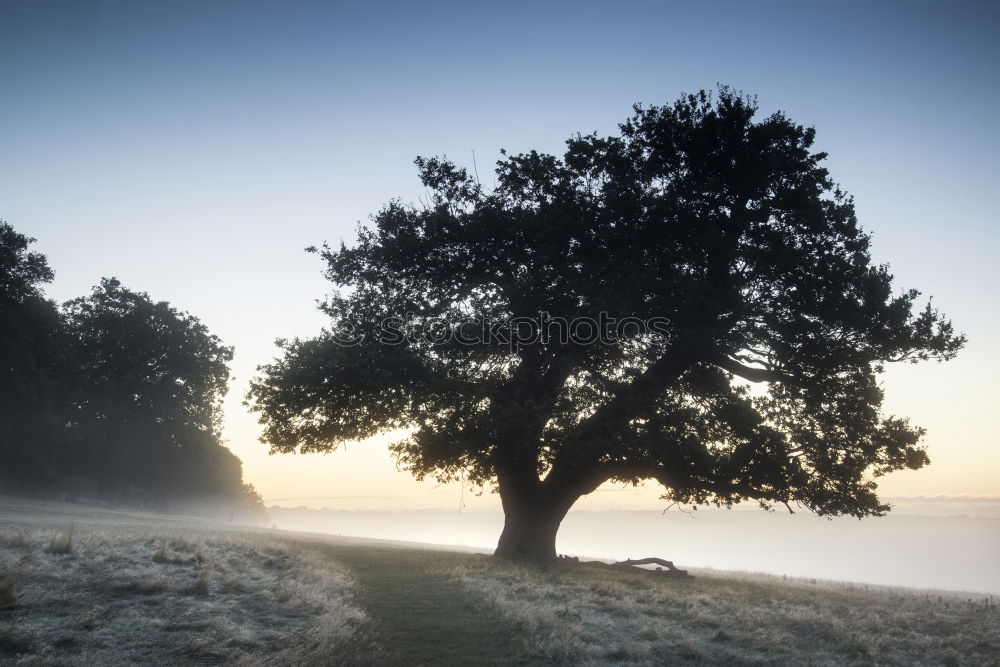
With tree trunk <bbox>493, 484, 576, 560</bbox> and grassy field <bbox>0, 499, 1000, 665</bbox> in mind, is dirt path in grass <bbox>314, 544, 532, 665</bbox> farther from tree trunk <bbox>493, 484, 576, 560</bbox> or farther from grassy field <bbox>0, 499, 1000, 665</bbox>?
tree trunk <bbox>493, 484, 576, 560</bbox>

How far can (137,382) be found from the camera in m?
50.0

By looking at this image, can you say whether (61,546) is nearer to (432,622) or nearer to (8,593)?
(8,593)

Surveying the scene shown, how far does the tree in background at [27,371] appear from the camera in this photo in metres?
39.7

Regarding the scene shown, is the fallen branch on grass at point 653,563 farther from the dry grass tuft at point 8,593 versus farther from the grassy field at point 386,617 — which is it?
the dry grass tuft at point 8,593

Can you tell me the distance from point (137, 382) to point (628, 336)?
46.5 meters

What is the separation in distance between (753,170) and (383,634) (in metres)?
17.9

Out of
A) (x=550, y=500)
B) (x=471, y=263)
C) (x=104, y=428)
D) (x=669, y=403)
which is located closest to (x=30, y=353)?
(x=104, y=428)

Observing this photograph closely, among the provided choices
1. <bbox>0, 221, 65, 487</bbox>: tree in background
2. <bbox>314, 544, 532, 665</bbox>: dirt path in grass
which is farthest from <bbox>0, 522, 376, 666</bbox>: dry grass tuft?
<bbox>0, 221, 65, 487</bbox>: tree in background

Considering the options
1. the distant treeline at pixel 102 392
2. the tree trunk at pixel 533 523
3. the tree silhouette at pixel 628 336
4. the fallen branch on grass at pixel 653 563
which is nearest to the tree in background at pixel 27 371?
the distant treeline at pixel 102 392

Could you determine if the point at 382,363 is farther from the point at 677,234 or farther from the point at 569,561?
the point at 677,234

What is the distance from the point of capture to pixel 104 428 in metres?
50.6

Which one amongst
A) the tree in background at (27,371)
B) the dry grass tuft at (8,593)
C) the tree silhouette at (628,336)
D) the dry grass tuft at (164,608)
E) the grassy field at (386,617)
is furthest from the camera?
the tree in background at (27,371)

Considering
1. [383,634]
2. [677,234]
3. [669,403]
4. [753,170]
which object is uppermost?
[753,170]

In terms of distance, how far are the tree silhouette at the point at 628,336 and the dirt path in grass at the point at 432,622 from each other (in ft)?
17.4
